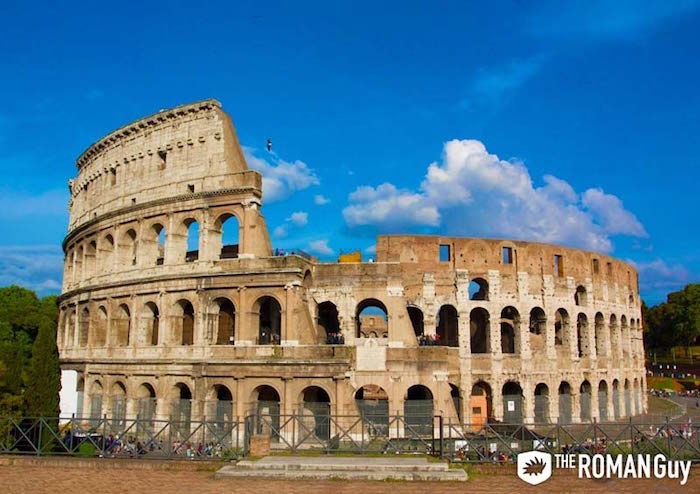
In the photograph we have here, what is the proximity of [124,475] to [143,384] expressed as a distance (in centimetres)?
1668

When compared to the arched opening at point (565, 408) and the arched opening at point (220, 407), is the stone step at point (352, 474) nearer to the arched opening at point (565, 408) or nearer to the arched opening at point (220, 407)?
the arched opening at point (220, 407)

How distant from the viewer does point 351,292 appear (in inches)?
1231

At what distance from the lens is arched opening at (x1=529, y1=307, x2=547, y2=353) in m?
35.6

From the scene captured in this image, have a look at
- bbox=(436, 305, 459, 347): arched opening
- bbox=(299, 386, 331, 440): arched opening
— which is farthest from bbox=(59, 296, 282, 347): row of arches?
bbox=(436, 305, 459, 347): arched opening

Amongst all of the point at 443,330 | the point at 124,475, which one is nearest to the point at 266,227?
the point at 443,330

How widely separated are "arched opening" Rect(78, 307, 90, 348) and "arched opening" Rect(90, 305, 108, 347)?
1.11 metres

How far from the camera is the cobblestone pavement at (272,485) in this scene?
13867 millimetres

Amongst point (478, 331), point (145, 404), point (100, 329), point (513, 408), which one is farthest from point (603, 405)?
point (100, 329)

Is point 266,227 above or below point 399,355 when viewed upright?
above

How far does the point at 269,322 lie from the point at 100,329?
406 inches

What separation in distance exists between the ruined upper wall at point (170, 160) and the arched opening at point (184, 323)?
5.86 metres

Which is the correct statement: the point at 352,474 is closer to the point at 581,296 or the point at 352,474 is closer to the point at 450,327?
the point at 450,327

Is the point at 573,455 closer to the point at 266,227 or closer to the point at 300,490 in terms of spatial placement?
the point at 300,490

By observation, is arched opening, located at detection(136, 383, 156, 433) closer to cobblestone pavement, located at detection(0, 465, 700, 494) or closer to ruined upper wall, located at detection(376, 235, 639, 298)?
ruined upper wall, located at detection(376, 235, 639, 298)
